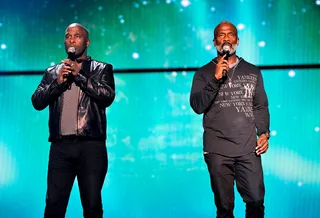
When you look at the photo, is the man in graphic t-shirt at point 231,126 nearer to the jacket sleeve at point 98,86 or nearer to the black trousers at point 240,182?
the black trousers at point 240,182

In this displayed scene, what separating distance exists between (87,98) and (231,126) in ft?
2.61

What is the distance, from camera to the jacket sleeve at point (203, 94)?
2.62 m

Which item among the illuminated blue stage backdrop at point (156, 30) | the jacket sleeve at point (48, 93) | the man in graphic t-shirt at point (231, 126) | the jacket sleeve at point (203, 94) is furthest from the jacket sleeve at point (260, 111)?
the jacket sleeve at point (48, 93)

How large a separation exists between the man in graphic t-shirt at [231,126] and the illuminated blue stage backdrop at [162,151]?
0.90m

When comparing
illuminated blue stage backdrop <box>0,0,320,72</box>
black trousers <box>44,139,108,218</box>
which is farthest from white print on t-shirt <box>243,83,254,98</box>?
illuminated blue stage backdrop <box>0,0,320,72</box>

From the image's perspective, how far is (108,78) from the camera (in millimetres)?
2889

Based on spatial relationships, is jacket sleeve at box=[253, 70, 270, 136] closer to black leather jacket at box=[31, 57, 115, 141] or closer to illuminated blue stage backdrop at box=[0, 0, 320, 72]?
black leather jacket at box=[31, 57, 115, 141]

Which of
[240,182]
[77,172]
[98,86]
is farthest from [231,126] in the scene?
[77,172]

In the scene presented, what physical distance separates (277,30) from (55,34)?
162cm

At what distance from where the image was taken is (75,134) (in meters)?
2.74

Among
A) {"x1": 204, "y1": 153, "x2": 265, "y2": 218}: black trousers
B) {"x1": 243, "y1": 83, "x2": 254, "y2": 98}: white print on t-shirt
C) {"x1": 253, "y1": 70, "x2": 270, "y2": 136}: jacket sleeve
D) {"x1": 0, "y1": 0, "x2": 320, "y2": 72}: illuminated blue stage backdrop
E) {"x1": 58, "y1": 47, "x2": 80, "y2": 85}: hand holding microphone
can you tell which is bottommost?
{"x1": 204, "y1": 153, "x2": 265, "y2": 218}: black trousers

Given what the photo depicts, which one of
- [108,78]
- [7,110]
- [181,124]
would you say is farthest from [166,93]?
[7,110]

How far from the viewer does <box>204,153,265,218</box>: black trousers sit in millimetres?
2650

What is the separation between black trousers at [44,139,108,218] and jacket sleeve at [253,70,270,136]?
0.86 m
